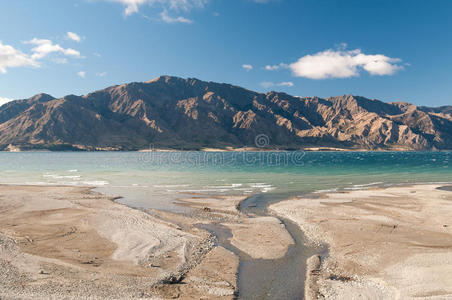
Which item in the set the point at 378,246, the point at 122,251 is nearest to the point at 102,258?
the point at 122,251

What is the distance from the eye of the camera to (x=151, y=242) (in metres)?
16.7

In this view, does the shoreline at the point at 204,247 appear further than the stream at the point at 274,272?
No

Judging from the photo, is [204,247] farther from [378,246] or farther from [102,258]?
[378,246]

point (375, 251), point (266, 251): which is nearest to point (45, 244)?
point (266, 251)

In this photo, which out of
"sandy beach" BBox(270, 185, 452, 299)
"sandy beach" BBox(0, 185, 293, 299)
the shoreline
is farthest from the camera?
"sandy beach" BBox(270, 185, 452, 299)

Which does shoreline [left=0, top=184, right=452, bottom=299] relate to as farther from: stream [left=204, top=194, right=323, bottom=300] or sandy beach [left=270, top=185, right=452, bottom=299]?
stream [left=204, top=194, right=323, bottom=300]

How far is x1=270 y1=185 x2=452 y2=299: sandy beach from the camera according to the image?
11562mm

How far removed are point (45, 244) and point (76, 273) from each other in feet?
18.0

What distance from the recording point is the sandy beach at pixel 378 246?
37.9 ft

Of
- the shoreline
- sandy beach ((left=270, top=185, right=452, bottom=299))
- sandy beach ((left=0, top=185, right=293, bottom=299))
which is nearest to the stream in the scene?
the shoreline

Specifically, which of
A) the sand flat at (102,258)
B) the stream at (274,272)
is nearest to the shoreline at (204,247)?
the sand flat at (102,258)

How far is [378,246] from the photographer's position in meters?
16.4

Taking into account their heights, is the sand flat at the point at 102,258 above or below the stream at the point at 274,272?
above

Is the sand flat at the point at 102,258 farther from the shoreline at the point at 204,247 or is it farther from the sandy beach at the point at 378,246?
the sandy beach at the point at 378,246
